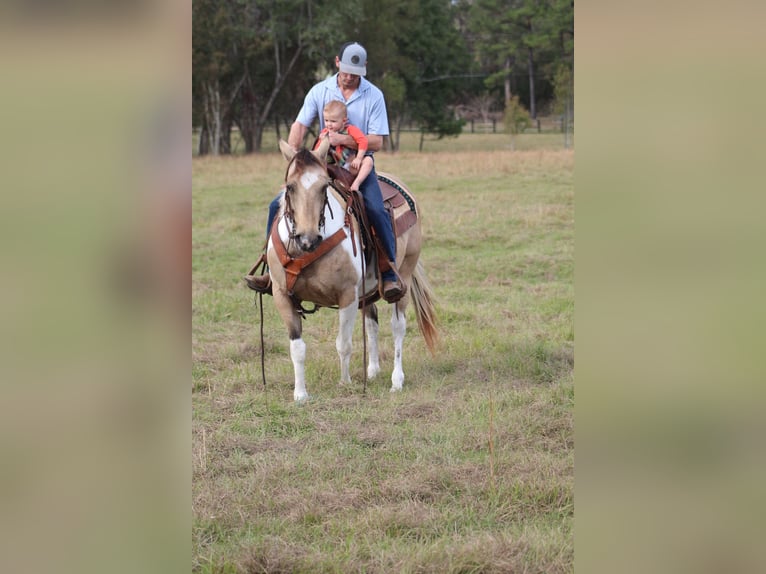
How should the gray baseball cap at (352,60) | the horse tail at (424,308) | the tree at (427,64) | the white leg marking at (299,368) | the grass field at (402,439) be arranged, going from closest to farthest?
the grass field at (402,439)
the gray baseball cap at (352,60)
the white leg marking at (299,368)
the horse tail at (424,308)
the tree at (427,64)

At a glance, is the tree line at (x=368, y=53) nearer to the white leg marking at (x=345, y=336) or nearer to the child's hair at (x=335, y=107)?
the child's hair at (x=335, y=107)

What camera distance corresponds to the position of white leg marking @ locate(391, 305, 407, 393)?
262 inches

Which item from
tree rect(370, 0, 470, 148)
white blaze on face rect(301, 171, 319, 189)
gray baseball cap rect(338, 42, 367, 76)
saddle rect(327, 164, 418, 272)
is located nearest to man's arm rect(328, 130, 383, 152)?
saddle rect(327, 164, 418, 272)

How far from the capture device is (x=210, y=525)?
4023mm

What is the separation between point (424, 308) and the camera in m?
7.30

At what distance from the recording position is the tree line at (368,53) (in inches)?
1372

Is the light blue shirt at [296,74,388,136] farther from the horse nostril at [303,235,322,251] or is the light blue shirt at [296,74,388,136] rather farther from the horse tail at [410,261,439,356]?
the horse tail at [410,261,439,356]

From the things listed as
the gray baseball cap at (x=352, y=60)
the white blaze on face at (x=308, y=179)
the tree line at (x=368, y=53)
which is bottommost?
the white blaze on face at (x=308, y=179)

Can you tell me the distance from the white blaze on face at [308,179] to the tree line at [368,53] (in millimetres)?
22549

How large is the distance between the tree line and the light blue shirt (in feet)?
70.9

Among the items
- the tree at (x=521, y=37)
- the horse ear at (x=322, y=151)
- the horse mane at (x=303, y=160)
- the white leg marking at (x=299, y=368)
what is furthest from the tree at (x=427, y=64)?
the horse mane at (x=303, y=160)
